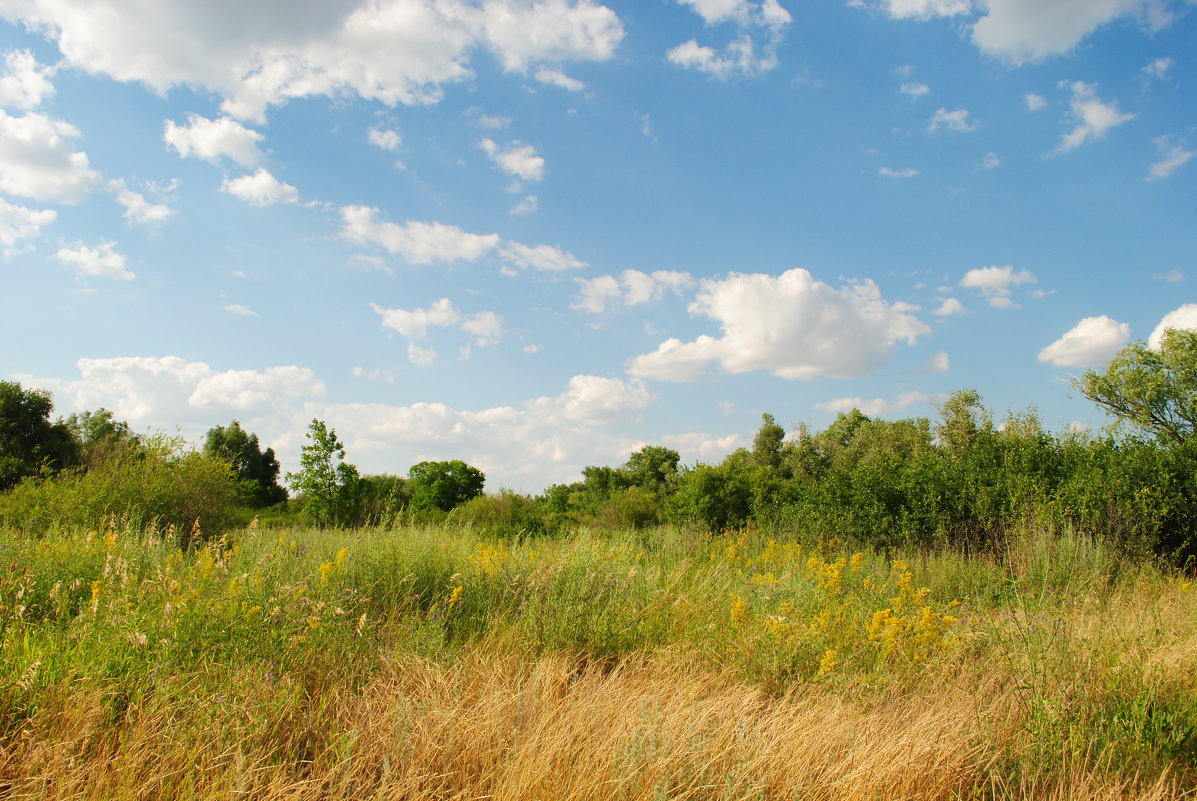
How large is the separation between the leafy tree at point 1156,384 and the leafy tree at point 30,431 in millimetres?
41866

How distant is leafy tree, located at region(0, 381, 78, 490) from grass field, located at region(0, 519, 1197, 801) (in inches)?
1115

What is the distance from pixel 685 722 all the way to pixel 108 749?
2182 mm

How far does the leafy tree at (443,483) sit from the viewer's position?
26.4m

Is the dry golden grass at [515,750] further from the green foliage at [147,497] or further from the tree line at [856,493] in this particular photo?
the green foliage at [147,497]

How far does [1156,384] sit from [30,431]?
45.1 m

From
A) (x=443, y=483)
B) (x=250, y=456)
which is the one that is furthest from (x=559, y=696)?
(x=250, y=456)

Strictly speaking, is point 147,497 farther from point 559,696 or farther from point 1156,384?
point 1156,384

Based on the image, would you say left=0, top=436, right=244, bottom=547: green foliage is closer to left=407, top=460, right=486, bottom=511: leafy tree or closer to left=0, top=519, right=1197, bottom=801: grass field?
left=0, top=519, right=1197, bottom=801: grass field

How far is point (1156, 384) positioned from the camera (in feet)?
84.8

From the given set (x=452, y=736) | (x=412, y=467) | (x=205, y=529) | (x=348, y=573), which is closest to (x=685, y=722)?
(x=452, y=736)

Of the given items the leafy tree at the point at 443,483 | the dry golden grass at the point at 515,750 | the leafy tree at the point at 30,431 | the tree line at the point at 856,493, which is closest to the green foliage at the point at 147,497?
the tree line at the point at 856,493

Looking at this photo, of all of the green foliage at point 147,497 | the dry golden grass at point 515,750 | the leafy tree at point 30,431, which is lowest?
the dry golden grass at point 515,750

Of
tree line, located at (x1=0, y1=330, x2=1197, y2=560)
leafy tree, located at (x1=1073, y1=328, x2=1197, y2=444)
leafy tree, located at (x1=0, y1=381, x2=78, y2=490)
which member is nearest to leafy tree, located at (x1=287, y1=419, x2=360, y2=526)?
tree line, located at (x1=0, y1=330, x2=1197, y2=560)

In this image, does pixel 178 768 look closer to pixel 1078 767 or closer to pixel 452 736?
pixel 452 736
